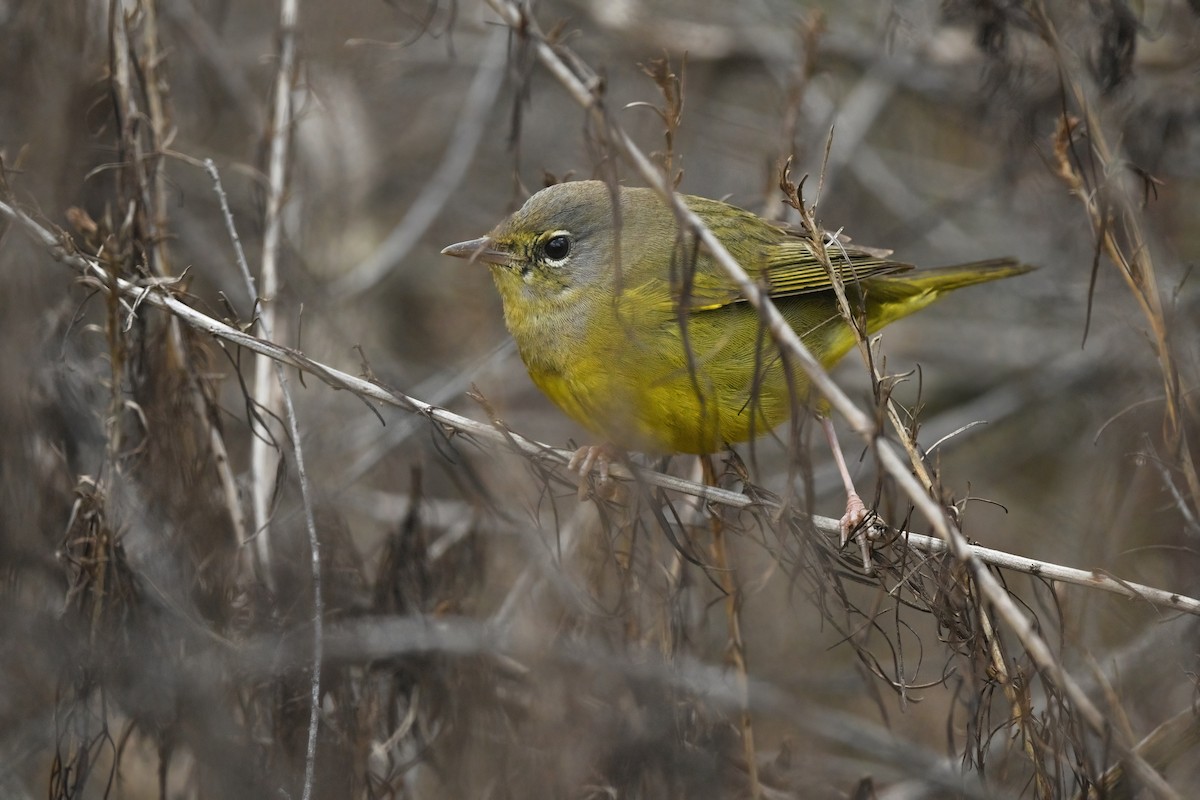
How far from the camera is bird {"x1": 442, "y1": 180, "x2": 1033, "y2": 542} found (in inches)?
157

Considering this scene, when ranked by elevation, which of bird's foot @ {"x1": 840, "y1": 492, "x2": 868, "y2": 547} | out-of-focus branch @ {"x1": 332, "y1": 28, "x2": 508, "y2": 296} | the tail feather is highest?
out-of-focus branch @ {"x1": 332, "y1": 28, "x2": 508, "y2": 296}

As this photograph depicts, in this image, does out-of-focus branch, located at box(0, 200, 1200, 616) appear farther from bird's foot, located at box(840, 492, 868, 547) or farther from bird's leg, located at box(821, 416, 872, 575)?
bird's foot, located at box(840, 492, 868, 547)

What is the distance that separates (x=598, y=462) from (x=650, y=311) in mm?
591

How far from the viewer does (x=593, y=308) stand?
4.28 metres

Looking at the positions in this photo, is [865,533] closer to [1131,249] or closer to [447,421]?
[1131,249]

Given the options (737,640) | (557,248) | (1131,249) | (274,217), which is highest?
(274,217)

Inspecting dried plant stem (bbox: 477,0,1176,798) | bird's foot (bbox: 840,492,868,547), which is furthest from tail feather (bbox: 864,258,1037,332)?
dried plant stem (bbox: 477,0,1176,798)

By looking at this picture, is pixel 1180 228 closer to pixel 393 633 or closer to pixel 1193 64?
pixel 1193 64

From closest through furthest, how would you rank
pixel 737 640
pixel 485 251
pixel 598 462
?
pixel 737 640, pixel 598 462, pixel 485 251

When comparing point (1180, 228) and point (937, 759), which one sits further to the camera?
point (1180, 228)

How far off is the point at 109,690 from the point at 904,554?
245 centimetres

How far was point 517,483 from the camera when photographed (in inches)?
164

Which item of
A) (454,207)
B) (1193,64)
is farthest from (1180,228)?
(454,207)

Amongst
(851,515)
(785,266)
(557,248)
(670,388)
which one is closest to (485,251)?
(557,248)
